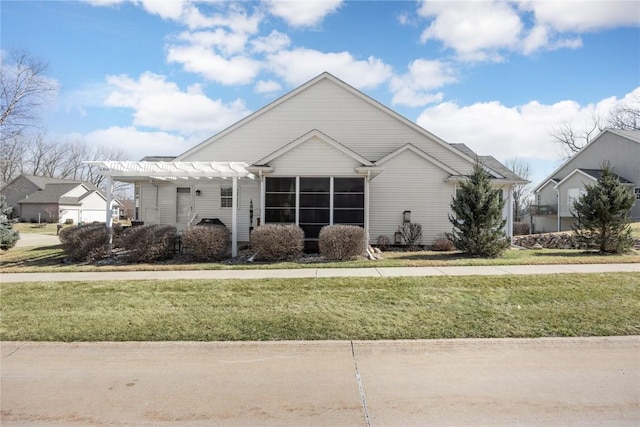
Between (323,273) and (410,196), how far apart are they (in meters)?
8.40

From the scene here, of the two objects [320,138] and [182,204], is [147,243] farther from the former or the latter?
[320,138]

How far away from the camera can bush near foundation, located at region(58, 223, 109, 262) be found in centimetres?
1293

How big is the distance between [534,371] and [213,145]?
52.8 feet

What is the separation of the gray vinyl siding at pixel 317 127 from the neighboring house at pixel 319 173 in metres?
0.05

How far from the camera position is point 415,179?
1695cm

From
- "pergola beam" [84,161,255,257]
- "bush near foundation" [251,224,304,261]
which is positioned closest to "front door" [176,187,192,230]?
"pergola beam" [84,161,255,257]

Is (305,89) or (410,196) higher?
(305,89)

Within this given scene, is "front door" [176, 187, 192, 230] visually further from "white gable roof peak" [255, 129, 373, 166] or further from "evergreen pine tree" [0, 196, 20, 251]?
"evergreen pine tree" [0, 196, 20, 251]

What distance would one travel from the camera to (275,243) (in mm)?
12203

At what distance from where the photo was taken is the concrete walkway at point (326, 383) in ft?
12.2

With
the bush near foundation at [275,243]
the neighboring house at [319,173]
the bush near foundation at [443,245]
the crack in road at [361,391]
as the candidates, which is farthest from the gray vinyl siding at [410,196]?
the crack in road at [361,391]

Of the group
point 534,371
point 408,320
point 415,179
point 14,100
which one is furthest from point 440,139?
point 14,100

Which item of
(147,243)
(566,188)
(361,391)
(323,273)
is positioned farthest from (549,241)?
(566,188)

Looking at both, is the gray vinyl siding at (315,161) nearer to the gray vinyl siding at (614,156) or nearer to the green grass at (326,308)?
the green grass at (326,308)
